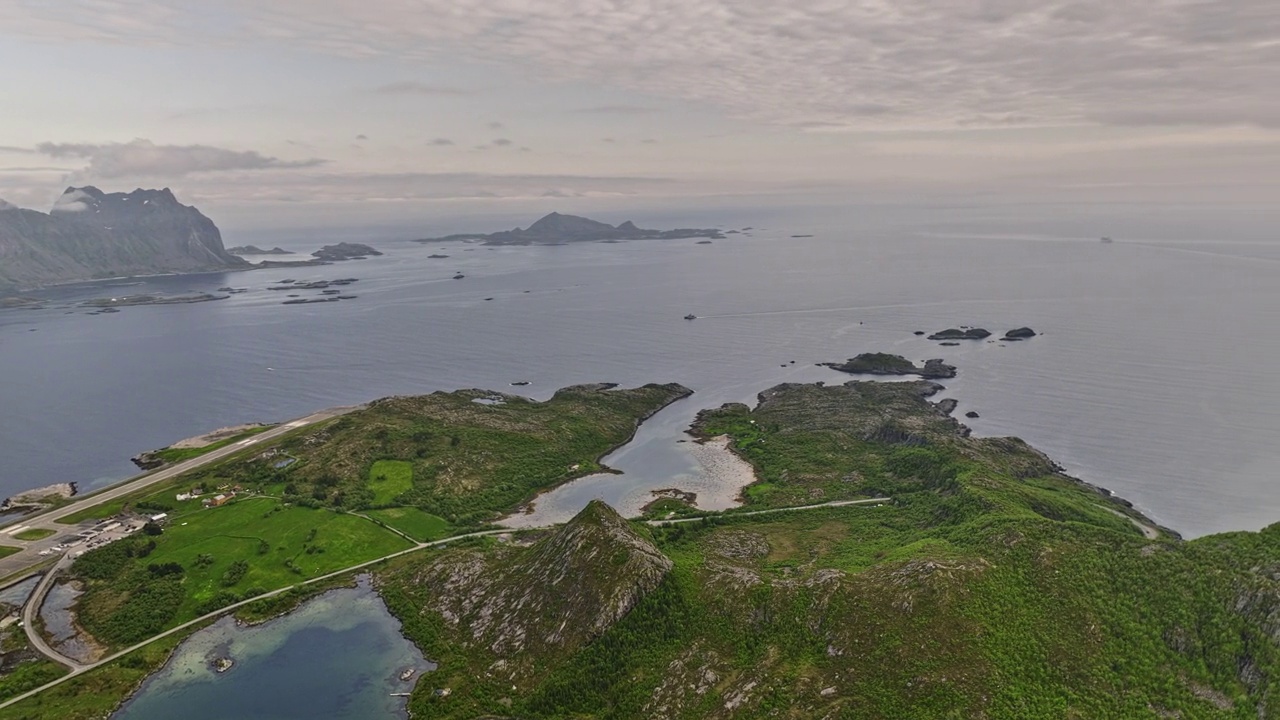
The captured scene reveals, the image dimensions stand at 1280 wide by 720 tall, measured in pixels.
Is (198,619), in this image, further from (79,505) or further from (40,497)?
(40,497)

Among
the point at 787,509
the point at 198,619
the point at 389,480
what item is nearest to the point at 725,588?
the point at 787,509

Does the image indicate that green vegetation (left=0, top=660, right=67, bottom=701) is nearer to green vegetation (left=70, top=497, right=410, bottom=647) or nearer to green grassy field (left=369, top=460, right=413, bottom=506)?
green vegetation (left=70, top=497, right=410, bottom=647)

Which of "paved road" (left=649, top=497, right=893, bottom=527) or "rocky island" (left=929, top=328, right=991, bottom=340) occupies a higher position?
"rocky island" (left=929, top=328, right=991, bottom=340)

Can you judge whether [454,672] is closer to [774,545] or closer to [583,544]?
[583,544]

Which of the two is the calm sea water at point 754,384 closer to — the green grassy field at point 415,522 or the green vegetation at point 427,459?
the green vegetation at point 427,459

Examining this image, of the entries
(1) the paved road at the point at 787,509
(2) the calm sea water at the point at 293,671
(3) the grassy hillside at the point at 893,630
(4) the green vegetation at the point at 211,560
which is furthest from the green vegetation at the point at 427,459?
(2) the calm sea water at the point at 293,671

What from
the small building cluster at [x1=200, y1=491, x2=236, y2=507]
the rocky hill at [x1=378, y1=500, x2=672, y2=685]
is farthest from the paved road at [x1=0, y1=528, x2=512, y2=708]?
the small building cluster at [x1=200, y1=491, x2=236, y2=507]

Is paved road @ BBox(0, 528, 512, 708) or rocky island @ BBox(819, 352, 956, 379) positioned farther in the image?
rocky island @ BBox(819, 352, 956, 379)
